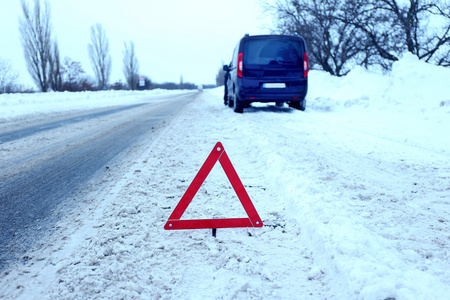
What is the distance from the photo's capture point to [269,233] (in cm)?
247

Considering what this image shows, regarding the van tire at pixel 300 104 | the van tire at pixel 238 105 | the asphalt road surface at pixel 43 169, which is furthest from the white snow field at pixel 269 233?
the van tire at pixel 300 104

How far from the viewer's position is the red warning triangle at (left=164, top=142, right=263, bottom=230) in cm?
250

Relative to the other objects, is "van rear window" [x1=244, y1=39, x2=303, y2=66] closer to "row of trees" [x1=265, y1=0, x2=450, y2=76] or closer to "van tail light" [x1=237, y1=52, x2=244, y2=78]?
"van tail light" [x1=237, y1=52, x2=244, y2=78]

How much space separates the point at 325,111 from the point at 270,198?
875 centimetres

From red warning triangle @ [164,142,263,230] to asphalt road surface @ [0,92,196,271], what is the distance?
1.03 meters

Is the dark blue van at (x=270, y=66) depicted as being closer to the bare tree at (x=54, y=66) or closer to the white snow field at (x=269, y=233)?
the white snow field at (x=269, y=233)

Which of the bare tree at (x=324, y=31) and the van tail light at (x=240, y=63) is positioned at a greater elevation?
the bare tree at (x=324, y=31)

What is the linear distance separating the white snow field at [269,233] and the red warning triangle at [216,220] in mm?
71

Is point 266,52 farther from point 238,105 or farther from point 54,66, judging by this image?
point 54,66

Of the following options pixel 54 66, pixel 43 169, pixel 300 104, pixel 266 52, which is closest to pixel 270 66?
pixel 266 52

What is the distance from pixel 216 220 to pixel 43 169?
2994 mm

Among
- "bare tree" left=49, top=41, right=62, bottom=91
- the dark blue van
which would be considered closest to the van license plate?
the dark blue van

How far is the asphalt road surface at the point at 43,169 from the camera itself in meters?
2.54

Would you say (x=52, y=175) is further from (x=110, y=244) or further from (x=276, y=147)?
(x=276, y=147)
